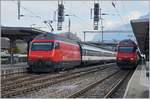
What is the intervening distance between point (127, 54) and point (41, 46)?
11.7 m

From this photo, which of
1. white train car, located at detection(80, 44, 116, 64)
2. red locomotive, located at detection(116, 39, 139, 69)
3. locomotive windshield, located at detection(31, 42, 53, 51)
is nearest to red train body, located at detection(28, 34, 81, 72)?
locomotive windshield, located at detection(31, 42, 53, 51)

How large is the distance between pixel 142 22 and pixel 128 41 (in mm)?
13361

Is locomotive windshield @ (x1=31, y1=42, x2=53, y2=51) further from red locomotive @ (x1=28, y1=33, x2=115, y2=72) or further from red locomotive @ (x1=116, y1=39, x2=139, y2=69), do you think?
red locomotive @ (x1=116, y1=39, x2=139, y2=69)

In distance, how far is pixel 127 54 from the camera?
38.4 meters

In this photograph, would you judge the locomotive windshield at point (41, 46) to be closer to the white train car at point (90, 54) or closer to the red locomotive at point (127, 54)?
the red locomotive at point (127, 54)

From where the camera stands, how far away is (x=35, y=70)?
2964cm

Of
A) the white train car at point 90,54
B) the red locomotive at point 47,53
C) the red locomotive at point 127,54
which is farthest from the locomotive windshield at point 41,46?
the white train car at point 90,54

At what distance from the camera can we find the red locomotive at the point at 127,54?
38.2 m

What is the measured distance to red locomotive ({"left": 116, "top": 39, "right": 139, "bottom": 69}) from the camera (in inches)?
1502

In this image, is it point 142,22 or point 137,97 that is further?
point 142,22

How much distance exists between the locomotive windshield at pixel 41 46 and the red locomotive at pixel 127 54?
1122 centimetres

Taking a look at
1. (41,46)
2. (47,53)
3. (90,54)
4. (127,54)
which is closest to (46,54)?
(47,53)

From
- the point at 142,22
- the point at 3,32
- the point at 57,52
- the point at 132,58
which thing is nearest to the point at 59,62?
the point at 57,52

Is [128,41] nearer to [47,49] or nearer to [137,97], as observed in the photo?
[47,49]
